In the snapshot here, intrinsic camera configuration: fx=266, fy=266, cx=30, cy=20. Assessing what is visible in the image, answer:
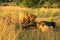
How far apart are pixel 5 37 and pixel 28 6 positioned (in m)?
19.5

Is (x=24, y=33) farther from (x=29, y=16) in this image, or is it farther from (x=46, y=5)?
(x=46, y=5)

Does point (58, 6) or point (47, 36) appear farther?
point (58, 6)

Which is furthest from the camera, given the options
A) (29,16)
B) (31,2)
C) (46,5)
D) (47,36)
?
(46,5)

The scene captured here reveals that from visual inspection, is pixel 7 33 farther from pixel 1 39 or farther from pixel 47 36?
pixel 47 36

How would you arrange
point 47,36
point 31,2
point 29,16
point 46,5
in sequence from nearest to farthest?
point 47,36, point 29,16, point 31,2, point 46,5

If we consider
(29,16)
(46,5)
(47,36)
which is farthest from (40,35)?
(46,5)

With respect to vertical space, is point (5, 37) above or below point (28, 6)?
above

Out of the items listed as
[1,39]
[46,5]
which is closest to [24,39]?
[1,39]

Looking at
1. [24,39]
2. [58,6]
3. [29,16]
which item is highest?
[24,39]

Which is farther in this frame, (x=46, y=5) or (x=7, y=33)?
(x=46, y=5)

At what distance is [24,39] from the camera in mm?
7586

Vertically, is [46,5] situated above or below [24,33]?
below

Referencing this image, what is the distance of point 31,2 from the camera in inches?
1030

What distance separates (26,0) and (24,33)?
61.2 ft
